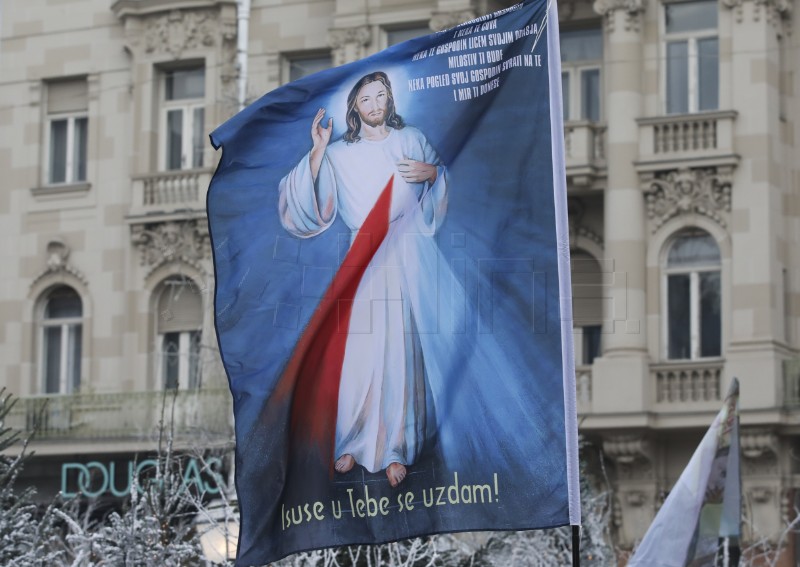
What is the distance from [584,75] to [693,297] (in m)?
4.36

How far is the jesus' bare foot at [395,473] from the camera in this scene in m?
13.1

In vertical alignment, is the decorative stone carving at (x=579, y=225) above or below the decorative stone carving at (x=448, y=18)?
below

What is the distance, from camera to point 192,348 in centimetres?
3975

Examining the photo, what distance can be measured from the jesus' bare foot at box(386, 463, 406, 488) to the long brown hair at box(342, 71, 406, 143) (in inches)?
81.8

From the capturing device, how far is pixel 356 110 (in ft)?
45.3

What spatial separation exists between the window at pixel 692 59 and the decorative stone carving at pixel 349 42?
17.6ft

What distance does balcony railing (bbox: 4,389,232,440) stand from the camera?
3812 cm

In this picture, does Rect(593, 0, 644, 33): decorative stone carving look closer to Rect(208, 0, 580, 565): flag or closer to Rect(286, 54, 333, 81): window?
Rect(286, 54, 333, 81): window

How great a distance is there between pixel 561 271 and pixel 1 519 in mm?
8038

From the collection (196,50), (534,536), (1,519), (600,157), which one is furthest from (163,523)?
(196,50)

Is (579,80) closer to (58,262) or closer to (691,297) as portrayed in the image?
(691,297)

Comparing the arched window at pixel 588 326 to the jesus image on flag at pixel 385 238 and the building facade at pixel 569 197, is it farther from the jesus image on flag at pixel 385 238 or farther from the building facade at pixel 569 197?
the jesus image on flag at pixel 385 238

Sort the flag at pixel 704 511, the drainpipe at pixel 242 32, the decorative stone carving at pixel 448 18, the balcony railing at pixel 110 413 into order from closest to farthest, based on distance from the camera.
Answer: the flag at pixel 704 511 → the decorative stone carving at pixel 448 18 → the balcony railing at pixel 110 413 → the drainpipe at pixel 242 32

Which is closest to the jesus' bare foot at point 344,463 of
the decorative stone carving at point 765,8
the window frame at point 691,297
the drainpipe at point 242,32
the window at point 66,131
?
the window frame at point 691,297
